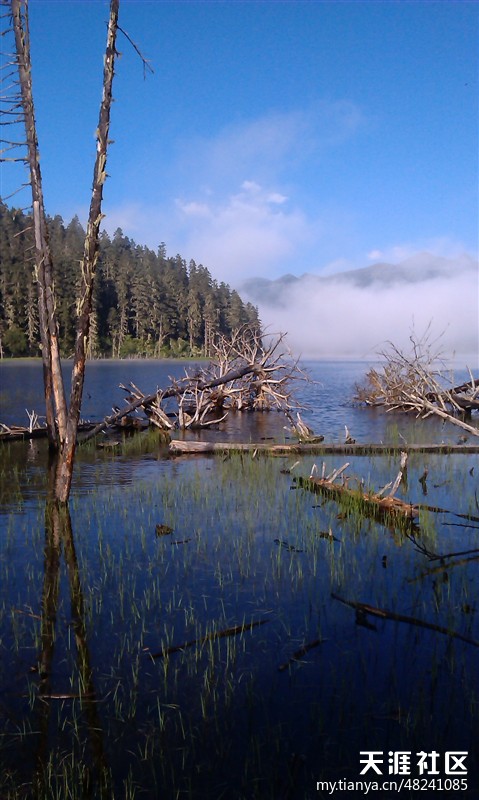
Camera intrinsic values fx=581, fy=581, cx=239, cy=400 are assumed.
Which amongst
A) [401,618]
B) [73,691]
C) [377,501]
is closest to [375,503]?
[377,501]

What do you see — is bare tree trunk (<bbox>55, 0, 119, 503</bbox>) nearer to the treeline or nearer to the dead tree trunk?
the dead tree trunk

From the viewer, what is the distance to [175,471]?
42.4ft

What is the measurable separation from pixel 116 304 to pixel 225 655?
10597 centimetres

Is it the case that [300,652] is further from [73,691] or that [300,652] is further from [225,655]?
[73,691]

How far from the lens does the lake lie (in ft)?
11.6

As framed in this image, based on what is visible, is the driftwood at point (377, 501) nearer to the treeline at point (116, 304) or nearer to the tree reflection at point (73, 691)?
the tree reflection at point (73, 691)

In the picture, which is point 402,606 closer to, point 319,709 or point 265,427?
point 319,709

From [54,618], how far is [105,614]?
467 mm

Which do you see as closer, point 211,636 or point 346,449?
point 211,636

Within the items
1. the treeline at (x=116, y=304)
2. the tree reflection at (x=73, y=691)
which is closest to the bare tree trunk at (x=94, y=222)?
the tree reflection at (x=73, y=691)

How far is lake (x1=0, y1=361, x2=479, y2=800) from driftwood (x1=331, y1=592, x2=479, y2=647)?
0.8 inches

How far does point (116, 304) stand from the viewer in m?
106

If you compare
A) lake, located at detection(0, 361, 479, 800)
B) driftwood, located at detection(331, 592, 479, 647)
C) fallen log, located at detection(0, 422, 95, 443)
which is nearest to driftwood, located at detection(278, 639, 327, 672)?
lake, located at detection(0, 361, 479, 800)

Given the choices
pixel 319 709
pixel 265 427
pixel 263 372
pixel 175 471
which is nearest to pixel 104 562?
pixel 319 709
